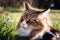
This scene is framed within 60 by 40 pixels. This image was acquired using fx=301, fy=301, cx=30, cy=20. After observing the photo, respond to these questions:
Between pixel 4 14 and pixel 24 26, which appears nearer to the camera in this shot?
pixel 24 26

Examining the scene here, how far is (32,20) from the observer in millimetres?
3822

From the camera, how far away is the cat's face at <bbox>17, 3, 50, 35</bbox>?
3803 mm

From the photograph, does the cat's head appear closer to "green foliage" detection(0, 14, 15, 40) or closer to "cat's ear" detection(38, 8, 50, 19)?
"cat's ear" detection(38, 8, 50, 19)

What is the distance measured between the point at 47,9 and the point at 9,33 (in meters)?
→ 0.63

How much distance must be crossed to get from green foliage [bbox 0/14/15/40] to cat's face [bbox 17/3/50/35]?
0.18 meters

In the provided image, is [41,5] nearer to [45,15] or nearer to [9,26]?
[45,15]

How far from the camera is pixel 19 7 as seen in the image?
4.02 m

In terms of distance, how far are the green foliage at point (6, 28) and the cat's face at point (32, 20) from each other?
0.59 ft

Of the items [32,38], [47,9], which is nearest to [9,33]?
[32,38]

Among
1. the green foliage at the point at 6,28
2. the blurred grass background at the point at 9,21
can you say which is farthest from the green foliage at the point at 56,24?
the green foliage at the point at 6,28

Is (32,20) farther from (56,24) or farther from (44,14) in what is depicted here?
(56,24)

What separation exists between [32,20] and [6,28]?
1.45 ft

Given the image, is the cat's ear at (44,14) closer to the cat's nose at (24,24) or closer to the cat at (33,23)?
the cat at (33,23)

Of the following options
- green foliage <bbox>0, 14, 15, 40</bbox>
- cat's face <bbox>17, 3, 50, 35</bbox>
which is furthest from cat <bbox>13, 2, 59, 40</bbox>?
green foliage <bbox>0, 14, 15, 40</bbox>
